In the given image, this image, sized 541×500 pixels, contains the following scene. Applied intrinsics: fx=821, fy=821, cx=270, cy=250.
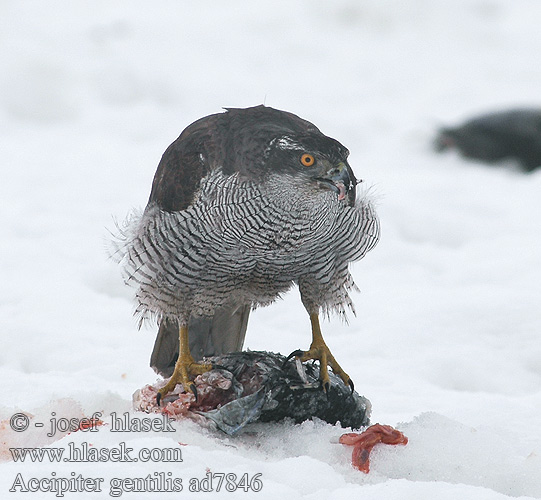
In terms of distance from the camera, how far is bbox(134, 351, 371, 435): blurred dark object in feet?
11.3

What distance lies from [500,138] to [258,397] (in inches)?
304

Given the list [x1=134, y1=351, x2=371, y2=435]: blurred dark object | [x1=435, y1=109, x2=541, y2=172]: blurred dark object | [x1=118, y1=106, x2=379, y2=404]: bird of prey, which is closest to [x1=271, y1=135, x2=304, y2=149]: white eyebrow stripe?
[x1=118, y1=106, x2=379, y2=404]: bird of prey

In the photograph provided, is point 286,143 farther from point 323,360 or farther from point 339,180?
point 323,360

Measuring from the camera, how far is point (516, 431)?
12.8 feet

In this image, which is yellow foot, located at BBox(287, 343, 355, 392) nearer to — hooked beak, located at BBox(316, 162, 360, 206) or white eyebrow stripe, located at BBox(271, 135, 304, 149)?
hooked beak, located at BBox(316, 162, 360, 206)

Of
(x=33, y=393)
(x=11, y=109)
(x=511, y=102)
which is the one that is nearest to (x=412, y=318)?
(x=33, y=393)

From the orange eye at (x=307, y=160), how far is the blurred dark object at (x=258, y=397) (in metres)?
0.90

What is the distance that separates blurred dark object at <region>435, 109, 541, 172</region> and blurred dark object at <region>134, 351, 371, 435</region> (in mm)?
6772

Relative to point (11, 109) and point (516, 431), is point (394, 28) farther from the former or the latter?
point (516, 431)

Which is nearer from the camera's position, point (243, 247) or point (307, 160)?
point (307, 160)

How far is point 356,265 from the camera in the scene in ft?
22.2

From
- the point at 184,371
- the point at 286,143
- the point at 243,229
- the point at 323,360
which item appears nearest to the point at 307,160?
the point at 286,143

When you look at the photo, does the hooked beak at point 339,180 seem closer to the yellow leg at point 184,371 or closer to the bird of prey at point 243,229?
the bird of prey at point 243,229

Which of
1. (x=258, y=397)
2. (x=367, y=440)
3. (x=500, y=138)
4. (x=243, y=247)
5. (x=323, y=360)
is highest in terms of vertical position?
(x=500, y=138)
